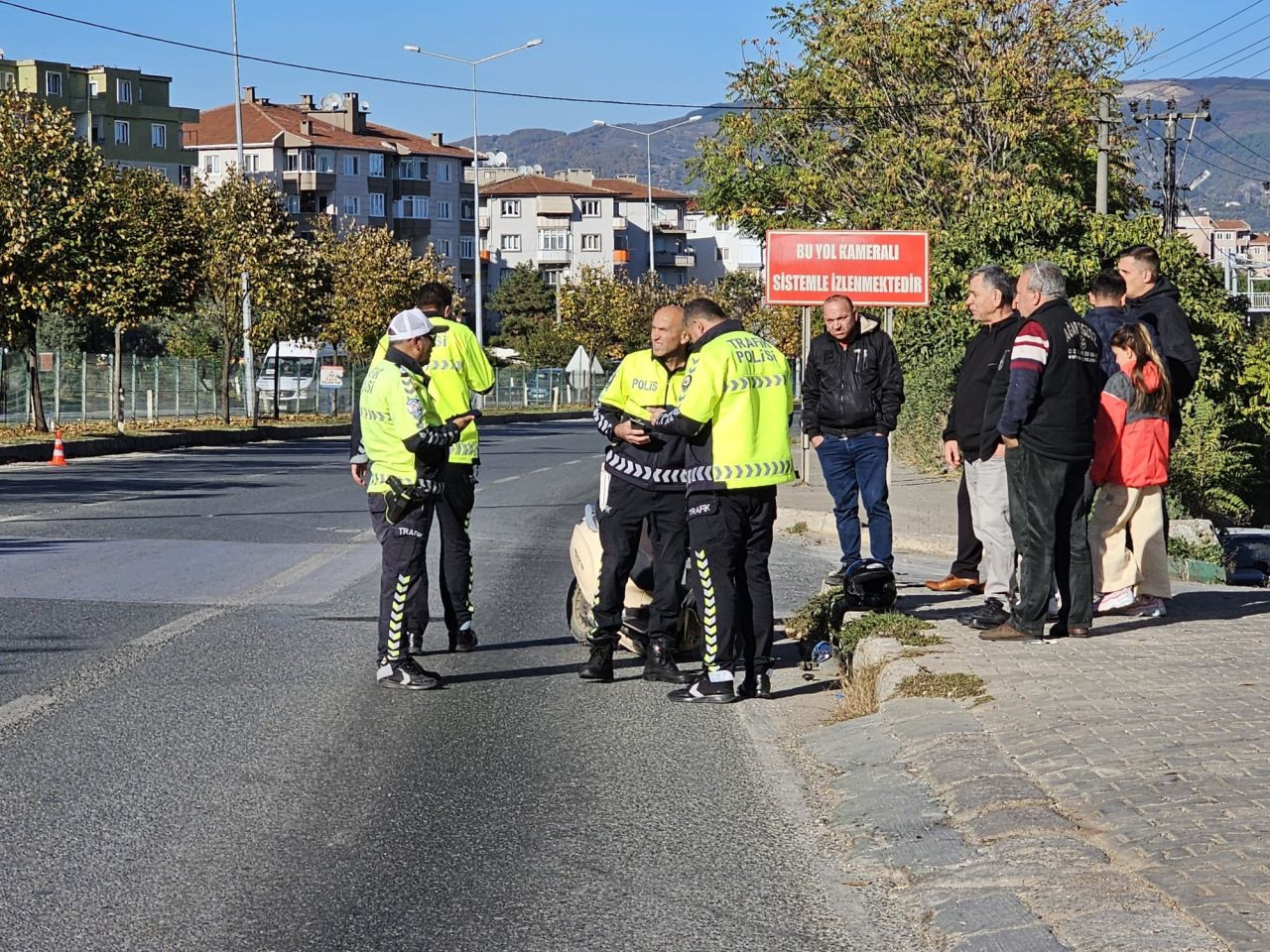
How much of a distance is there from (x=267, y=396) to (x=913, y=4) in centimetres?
3377

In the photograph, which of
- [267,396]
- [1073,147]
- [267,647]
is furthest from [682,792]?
[267,396]

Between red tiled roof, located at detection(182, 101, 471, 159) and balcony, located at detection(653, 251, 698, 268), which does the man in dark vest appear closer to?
red tiled roof, located at detection(182, 101, 471, 159)

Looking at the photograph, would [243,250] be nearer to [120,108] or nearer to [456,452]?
[456,452]

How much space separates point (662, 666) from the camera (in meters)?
9.20

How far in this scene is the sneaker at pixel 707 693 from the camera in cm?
857

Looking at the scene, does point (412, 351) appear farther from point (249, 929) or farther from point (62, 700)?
point (249, 929)

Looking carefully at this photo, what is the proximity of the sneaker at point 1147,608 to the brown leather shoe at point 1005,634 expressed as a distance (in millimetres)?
1298

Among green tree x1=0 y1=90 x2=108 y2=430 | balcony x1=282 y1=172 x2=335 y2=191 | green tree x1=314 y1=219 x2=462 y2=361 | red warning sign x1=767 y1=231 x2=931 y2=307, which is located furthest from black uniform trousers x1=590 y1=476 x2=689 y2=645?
balcony x1=282 y1=172 x2=335 y2=191

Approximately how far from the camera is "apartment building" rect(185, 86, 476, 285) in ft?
402

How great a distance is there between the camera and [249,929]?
496cm

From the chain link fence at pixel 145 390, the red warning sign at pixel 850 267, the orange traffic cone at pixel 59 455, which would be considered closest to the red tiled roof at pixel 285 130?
the chain link fence at pixel 145 390

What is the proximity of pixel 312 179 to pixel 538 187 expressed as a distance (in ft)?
145

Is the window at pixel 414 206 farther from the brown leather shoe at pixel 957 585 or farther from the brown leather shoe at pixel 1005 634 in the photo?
the brown leather shoe at pixel 1005 634

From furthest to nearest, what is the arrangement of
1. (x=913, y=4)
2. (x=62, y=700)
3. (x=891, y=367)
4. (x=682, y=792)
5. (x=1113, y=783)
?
1. (x=913, y=4)
2. (x=891, y=367)
3. (x=62, y=700)
4. (x=682, y=792)
5. (x=1113, y=783)
